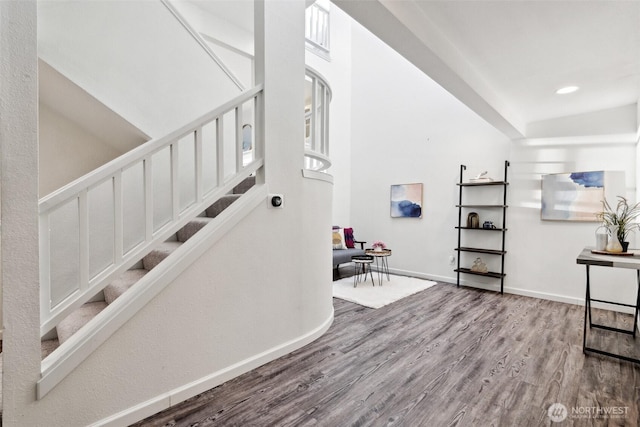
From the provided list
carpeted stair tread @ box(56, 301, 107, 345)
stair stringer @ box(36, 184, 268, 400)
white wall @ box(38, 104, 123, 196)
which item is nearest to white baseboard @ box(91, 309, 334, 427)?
stair stringer @ box(36, 184, 268, 400)

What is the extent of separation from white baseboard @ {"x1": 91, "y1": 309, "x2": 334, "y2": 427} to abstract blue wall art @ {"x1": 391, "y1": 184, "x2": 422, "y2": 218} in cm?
364

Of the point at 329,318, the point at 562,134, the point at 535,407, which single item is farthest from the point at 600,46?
the point at 329,318

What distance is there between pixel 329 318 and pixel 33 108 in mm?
2725

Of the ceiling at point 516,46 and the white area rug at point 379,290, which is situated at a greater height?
the ceiling at point 516,46

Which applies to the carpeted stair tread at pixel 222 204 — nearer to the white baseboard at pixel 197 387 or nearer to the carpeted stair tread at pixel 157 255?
the carpeted stair tread at pixel 157 255

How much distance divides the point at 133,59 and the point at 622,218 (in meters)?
4.54

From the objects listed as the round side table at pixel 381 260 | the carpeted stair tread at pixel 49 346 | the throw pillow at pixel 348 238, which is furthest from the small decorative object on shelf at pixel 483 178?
the carpeted stair tread at pixel 49 346

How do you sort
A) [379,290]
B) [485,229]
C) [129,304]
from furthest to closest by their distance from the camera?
[485,229] → [379,290] → [129,304]

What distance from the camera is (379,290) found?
4.61 meters

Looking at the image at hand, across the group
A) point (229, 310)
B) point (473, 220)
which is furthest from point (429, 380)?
point (473, 220)

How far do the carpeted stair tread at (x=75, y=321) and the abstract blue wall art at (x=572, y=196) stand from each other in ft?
17.5

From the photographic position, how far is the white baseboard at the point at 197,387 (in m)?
1.68

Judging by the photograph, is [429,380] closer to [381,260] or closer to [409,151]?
[381,260]

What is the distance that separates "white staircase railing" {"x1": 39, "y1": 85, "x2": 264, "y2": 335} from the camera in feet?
5.12
